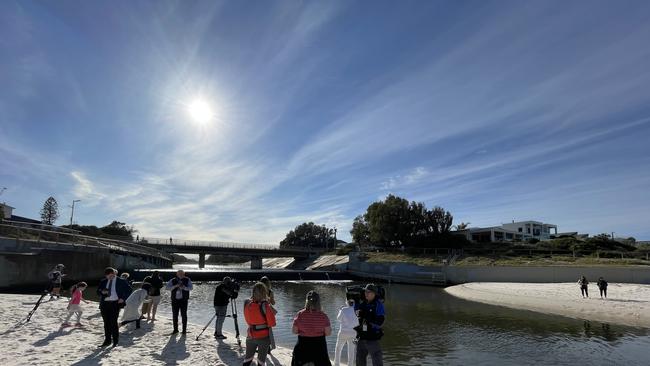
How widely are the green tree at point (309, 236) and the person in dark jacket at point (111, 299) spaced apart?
421ft

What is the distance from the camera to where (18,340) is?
35.8ft

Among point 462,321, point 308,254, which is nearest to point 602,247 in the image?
point 462,321

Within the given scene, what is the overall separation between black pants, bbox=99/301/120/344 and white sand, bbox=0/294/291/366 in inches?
14.7

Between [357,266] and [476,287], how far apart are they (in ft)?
91.4

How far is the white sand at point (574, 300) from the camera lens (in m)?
24.1

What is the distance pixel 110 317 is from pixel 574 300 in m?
31.0

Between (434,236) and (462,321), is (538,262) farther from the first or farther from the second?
(462,321)

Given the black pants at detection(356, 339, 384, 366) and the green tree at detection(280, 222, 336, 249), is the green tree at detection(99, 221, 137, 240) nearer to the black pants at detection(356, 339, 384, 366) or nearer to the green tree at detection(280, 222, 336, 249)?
the green tree at detection(280, 222, 336, 249)

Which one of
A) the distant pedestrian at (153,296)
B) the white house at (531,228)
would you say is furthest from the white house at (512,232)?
the distant pedestrian at (153,296)

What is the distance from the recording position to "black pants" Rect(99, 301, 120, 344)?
1034 cm

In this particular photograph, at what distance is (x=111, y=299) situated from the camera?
1028 cm

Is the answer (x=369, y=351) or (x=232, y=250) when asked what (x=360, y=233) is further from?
(x=369, y=351)

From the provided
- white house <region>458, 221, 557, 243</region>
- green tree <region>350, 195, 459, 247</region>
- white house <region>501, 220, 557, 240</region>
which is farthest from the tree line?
white house <region>501, 220, 557, 240</region>

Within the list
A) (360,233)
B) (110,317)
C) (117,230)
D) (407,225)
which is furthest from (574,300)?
(117,230)
